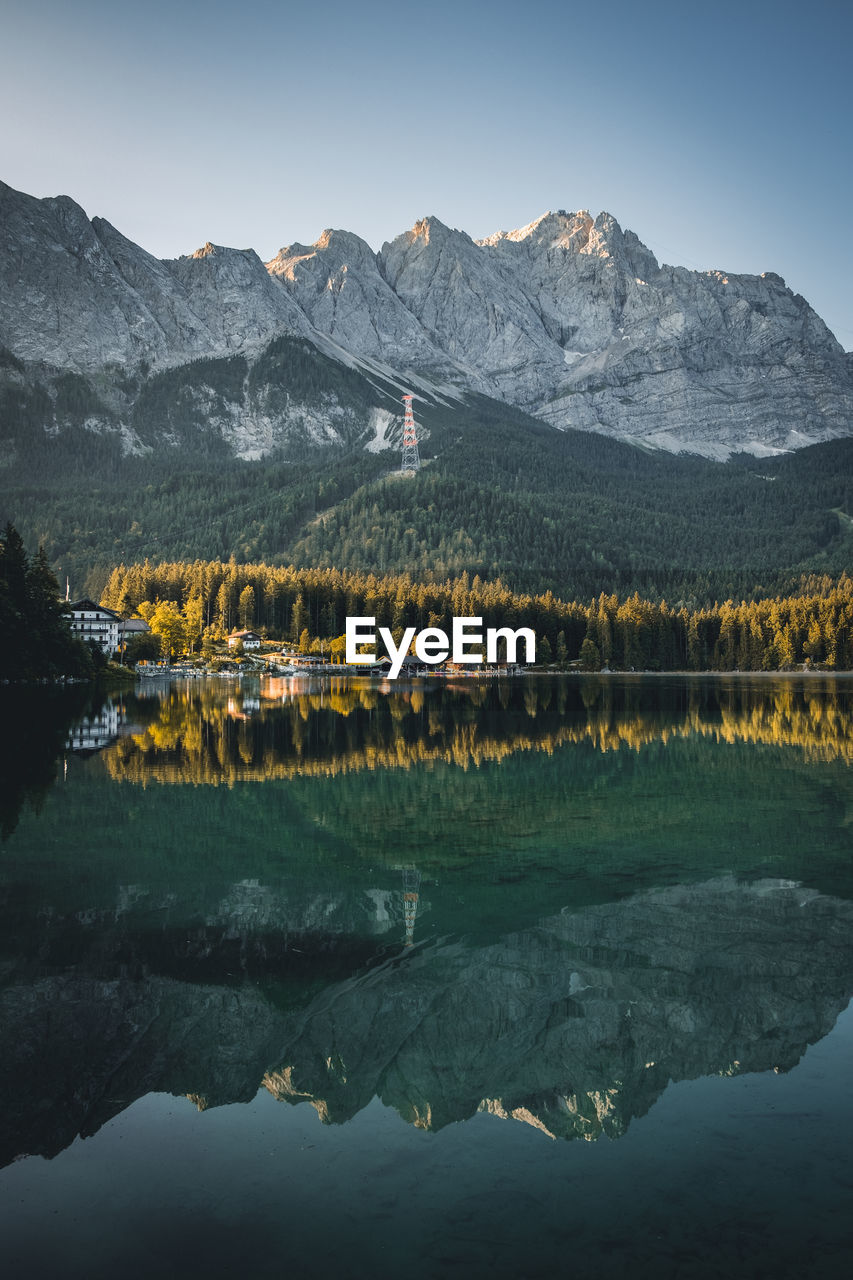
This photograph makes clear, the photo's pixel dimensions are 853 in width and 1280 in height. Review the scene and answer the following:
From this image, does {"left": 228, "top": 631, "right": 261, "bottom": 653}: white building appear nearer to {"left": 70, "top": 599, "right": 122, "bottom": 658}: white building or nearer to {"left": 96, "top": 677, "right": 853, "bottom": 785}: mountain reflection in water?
{"left": 70, "top": 599, "right": 122, "bottom": 658}: white building

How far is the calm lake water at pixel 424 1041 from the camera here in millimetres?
8625

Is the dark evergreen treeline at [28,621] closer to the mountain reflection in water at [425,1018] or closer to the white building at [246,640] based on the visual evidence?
the mountain reflection in water at [425,1018]

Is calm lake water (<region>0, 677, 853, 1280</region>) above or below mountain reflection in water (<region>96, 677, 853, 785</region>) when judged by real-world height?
Result: above

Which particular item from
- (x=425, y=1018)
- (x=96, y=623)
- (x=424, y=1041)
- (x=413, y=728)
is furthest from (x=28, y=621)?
(x=424, y=1041)

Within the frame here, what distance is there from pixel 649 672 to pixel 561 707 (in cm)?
11846

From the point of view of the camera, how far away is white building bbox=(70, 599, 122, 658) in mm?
147375

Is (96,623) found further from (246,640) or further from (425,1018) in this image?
(425,1018)

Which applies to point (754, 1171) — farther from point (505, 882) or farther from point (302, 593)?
point (302, 593)

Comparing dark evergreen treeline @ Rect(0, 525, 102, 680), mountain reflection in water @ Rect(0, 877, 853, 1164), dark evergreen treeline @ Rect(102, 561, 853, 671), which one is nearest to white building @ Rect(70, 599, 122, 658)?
dark evergreen treeline @ Rect(102, 561, 853, 671)

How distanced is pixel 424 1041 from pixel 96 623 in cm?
14983

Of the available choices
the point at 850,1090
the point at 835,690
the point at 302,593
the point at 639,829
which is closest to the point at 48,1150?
the point at 850,1090

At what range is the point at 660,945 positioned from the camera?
16281mm

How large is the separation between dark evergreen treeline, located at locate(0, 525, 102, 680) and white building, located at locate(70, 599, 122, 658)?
2208 inches

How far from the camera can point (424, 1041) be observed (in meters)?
12.5
